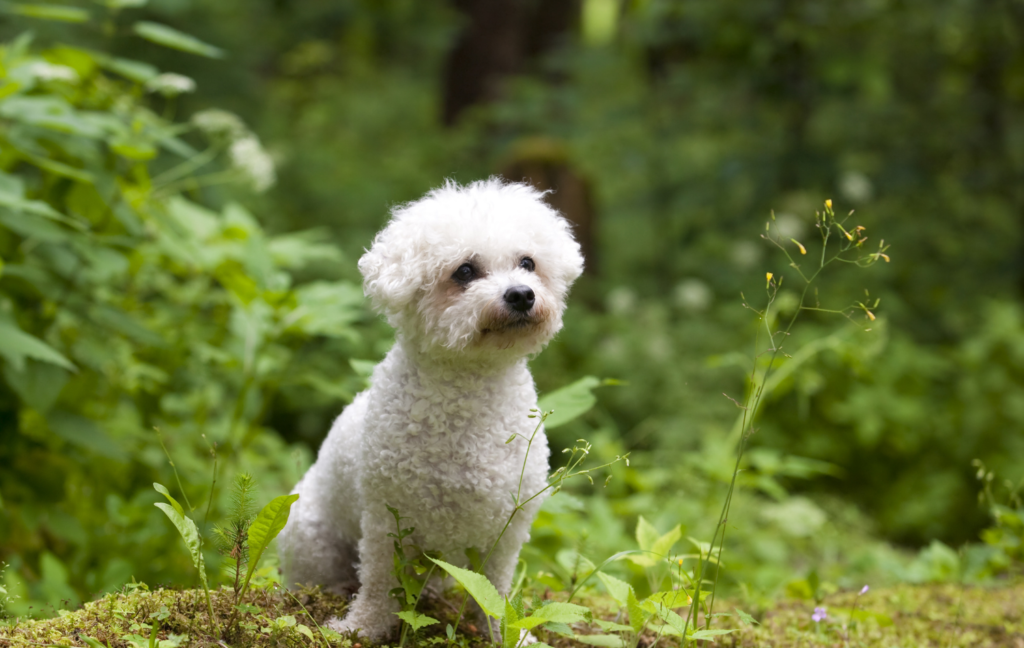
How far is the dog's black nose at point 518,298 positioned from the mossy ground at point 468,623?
895mm

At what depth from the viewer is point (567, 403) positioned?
101 inches

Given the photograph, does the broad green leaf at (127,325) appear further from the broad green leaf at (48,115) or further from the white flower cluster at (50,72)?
the white flower cluster at (50,72)

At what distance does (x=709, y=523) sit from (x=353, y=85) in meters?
10.7

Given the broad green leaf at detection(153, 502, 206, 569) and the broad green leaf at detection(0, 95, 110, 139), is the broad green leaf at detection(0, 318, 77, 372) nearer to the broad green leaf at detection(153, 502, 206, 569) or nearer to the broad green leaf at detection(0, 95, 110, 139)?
the broad green leaf at detection(0, 95, 110, 139)

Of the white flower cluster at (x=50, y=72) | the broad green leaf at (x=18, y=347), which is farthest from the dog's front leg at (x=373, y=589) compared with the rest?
the white flower cluster at (x=50, y=72)

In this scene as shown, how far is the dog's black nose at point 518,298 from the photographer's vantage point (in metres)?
Result: 2.01

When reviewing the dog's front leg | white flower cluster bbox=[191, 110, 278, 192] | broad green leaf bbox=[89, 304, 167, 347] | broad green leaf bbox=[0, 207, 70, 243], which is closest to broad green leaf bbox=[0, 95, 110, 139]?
broad green leaf bbox=[0, 207, 70, 243]

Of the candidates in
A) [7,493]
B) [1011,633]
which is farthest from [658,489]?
[7,493]

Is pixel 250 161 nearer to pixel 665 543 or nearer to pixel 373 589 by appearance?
pixel 373 589

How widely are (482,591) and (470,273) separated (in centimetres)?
80

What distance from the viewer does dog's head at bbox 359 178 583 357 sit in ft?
6.62

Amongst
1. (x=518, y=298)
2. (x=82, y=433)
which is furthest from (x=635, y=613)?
(x=82, y=433)

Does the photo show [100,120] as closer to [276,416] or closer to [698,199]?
[276,416]

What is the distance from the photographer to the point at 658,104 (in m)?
8.29
